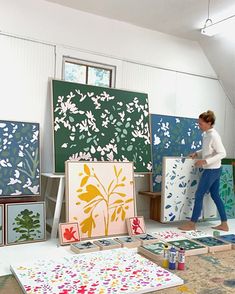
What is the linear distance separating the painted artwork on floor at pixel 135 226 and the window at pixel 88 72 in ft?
5.52

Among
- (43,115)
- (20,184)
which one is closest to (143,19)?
(43,115)

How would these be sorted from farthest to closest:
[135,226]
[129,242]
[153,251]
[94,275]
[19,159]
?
[135,226] < [19,159] < [129,242] < [153,251] < [94,275]

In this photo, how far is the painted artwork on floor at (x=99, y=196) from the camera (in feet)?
10.5

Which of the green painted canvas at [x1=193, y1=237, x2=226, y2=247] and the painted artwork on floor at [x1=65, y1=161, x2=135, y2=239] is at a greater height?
the painted artwork on floor at [x1=65, y1=161, x2=135, y2=239]

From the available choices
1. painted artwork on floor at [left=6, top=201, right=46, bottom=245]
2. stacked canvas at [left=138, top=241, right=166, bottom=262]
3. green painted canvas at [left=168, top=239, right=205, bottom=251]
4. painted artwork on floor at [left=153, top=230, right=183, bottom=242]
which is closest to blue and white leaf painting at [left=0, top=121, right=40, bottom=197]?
painted artwork on floor at [left=6, top=201, right=46, bottom=245]

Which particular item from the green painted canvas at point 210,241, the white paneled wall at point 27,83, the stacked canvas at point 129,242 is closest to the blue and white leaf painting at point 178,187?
the green painted canvas at point 210,241

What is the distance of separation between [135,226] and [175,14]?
2495mm

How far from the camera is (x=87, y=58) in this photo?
3818mm

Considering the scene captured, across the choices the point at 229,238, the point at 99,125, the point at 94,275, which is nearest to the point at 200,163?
the point at 229,238

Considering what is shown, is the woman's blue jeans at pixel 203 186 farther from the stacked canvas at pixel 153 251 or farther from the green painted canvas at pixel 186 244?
the stacked canvas at pixel 153 251

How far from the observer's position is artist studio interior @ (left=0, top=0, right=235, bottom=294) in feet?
9.31

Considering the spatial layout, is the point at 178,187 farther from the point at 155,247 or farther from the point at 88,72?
the point at 88,72

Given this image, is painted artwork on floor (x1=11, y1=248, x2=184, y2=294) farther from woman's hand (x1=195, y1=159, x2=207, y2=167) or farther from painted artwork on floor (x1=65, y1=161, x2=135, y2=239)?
woman's hand (x1=195, y1=159, x2=207, y2=167)

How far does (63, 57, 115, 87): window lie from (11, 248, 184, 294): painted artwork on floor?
211 centimetres
